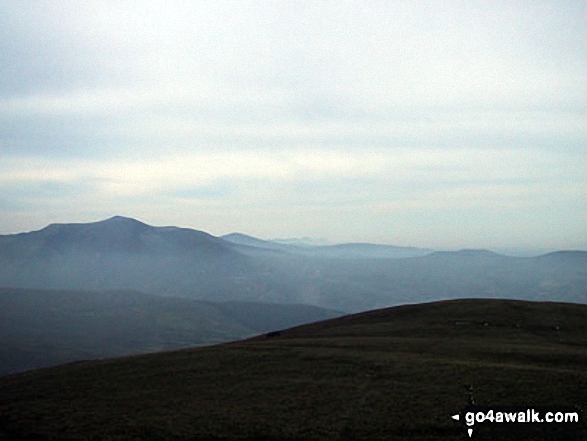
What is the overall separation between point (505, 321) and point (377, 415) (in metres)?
45.9

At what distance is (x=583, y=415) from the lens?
110ft

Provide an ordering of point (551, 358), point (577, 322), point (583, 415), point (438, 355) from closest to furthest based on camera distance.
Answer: point (583, 415) → point (551, 358) → point (438, 355) → point (577, 322)

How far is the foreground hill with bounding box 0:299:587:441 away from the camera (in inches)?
1371

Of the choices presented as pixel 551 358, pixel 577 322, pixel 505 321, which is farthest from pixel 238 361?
pixel 577 322

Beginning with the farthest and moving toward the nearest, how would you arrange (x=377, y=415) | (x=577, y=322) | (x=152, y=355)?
(x=577, y=322) < (x=152, y=355) < (x=377, y=415)

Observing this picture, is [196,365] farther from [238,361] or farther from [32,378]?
[32,378]

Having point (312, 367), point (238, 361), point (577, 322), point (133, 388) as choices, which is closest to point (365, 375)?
point (312, 367)

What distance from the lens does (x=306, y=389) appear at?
42.5 metres

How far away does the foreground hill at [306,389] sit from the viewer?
34812 millimetres

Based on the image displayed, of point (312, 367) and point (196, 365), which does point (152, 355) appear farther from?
point (312, 367)

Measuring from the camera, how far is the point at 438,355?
52.3 meters

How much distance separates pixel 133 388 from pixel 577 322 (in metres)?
57.4

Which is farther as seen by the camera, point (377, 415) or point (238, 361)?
point (238, 361)

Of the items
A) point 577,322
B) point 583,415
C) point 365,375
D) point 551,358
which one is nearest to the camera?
point 583,415
